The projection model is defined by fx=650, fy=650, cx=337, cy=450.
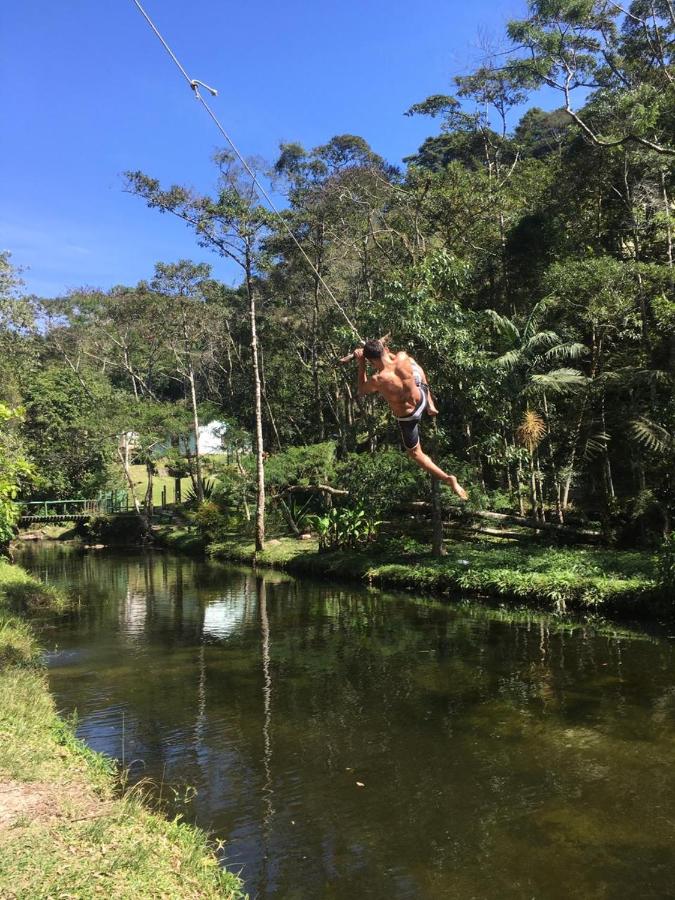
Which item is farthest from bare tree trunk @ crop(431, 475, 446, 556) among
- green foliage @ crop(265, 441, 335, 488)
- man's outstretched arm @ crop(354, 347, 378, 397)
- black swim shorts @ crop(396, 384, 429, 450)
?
man's outstretched arm @ crop(354, 347, 378, 397)

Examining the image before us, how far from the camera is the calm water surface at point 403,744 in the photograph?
4.93 metres

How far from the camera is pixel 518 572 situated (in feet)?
46.7

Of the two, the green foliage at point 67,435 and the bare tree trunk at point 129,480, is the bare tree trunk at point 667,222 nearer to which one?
the bare tree trunk at point 129,480

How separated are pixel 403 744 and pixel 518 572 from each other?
7875 millimetres

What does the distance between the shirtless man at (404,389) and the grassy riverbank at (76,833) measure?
349 cm

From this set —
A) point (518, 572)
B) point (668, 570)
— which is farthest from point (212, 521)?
point (668, 570)

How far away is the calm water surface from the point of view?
16.2ft

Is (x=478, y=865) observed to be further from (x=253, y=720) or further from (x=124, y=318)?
(x=124, y=318)

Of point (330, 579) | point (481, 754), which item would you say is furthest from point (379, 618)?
point (481, 754)

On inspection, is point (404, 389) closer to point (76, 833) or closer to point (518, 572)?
point (76, 833)

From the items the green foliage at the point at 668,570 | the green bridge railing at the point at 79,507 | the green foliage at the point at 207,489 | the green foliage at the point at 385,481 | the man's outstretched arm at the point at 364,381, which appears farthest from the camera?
the green foliage at the point at 207,489

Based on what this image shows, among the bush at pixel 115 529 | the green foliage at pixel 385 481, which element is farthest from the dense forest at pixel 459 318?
the bush at pixel 115 529

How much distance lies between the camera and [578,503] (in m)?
19.9

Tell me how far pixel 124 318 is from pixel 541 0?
2605 cm
